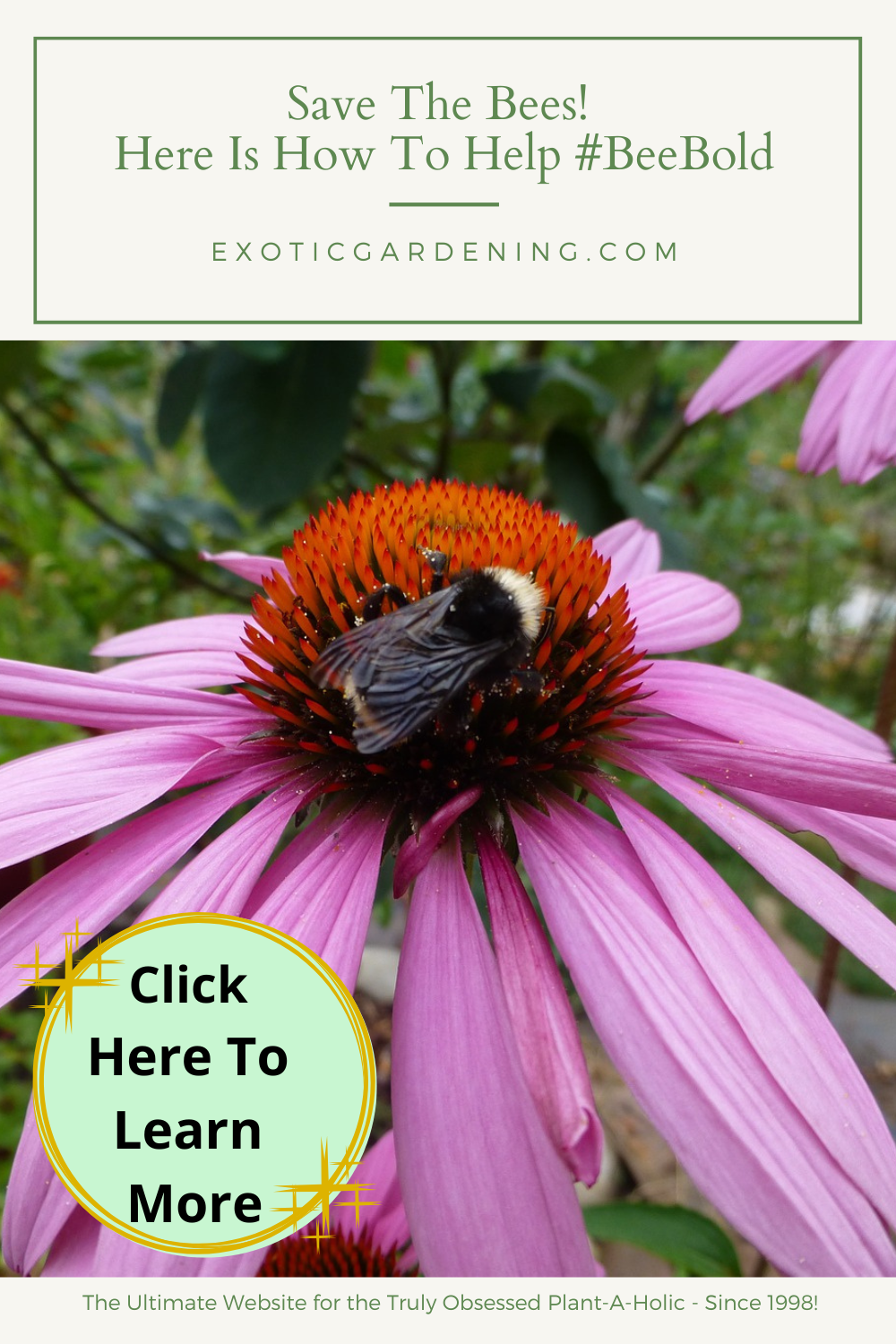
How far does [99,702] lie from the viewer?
48 centimetres


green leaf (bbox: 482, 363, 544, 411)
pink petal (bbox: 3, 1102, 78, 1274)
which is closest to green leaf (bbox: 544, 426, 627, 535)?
green leaf (bbox: 482, 363, 544, 411)

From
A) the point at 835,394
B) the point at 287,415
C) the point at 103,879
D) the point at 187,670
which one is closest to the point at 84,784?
the point at 103,879

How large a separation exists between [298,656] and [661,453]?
0.92m

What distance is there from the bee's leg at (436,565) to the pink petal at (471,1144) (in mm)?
201

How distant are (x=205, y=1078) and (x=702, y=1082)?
221mm

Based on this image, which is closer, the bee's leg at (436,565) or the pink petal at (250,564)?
the bee's leg at (436,565)

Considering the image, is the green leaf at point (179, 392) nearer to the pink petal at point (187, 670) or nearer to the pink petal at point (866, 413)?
the pink petal at point (187, 670)

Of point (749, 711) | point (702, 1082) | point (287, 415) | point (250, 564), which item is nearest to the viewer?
point (702, 1082)

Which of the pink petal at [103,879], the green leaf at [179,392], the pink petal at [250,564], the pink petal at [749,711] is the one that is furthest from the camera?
the green leaf at [179,392]

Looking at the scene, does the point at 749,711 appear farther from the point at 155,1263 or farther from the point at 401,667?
the point at 155,1263

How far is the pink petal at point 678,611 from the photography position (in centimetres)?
58

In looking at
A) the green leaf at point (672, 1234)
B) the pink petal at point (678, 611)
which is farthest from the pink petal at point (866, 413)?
the green leaf at point (672, 1234)
